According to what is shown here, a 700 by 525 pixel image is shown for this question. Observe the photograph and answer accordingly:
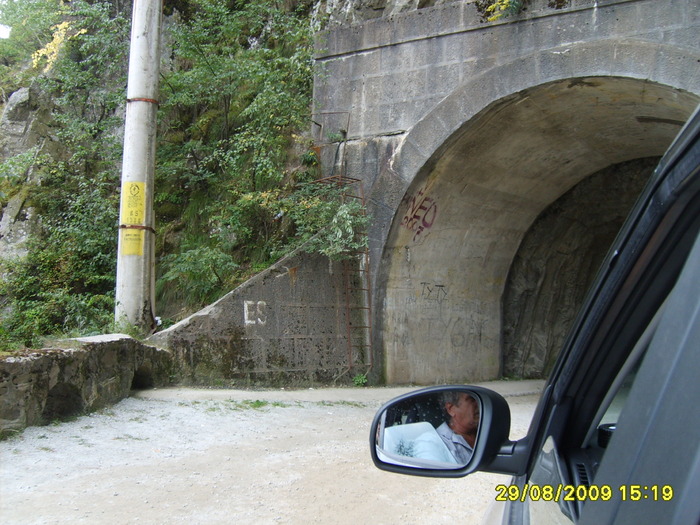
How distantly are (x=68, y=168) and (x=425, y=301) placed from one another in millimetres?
7082

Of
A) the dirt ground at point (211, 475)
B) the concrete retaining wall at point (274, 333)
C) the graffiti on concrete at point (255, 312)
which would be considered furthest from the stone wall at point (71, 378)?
the graffiti on concrete at point (255, 312)

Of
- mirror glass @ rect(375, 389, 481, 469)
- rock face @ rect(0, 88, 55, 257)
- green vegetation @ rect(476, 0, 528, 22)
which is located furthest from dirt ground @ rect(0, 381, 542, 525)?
rock face @ rect(0, 88, 55, 257)

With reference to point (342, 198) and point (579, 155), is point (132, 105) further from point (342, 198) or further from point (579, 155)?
point (579, 155)

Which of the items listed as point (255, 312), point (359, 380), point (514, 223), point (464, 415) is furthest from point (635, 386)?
point (514, 223)

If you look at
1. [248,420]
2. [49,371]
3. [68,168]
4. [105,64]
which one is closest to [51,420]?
[49,371]

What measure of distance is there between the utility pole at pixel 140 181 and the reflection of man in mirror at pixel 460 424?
24.1ft

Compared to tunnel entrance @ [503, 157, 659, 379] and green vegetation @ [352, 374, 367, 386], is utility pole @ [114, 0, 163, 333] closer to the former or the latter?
green vegetation @ [352, 374, 367, 386]

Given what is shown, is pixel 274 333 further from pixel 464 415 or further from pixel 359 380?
pixel 464 415

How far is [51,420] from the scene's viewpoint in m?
5.30

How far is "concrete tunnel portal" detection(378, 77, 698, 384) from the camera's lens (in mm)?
8039

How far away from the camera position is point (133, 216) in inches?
345
